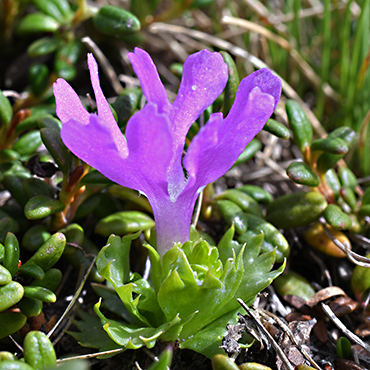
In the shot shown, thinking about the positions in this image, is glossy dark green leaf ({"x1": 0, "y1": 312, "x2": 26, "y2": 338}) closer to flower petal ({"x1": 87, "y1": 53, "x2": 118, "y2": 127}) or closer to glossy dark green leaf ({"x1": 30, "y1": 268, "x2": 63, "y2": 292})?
glossy dark green leaf ({"x1": 30, "y1": 268, "x2": 63, "y2": 292})

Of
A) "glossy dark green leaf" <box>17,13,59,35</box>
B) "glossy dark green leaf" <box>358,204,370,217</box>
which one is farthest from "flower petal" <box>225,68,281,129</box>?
"glossy dark green leaf" <box>17,13,59,35</box>

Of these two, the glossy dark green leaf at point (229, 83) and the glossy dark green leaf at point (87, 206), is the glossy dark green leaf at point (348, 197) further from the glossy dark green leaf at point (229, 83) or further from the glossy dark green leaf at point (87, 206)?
the glossy dark green leaf at point (87, 206)

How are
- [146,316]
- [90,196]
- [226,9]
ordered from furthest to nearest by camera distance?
[226,9]
[90,196]
[146,316]

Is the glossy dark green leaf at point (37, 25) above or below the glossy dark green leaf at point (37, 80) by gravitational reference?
above

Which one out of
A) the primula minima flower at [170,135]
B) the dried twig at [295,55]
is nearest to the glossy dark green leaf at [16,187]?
the primula minima flower at [170,135]

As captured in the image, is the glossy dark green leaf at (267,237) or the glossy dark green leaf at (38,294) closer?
the glossy dark green leaf at (38,294)

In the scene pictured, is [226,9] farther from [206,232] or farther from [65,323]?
[65,323]

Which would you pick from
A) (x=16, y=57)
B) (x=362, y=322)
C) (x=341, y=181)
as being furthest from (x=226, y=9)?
(x=362, y=322)
